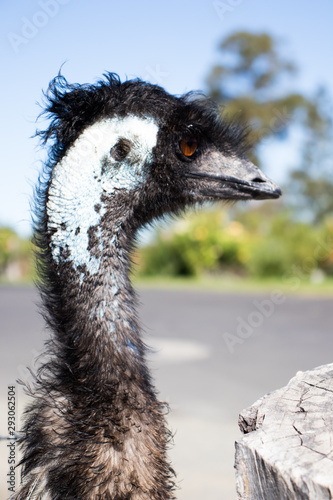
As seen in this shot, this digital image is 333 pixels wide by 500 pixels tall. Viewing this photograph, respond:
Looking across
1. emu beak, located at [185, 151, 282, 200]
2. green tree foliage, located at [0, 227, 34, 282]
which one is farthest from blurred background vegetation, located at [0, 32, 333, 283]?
emu beak, located at [185, 151, 282, 200]

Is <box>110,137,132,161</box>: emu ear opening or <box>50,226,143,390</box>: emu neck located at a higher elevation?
<box>110,137,132,161</box>: emu ear opening

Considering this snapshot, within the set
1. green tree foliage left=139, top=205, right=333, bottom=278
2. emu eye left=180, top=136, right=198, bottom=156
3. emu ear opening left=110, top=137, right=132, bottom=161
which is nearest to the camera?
emu ear opening left=110, top=137, right=132, bottom=161

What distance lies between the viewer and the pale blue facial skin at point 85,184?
2.35 meters

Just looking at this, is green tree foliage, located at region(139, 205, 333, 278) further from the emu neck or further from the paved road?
the emu neck

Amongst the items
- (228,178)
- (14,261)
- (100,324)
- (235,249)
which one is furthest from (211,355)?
(14,261)

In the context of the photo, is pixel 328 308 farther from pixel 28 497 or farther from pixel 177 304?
pixel 28 497

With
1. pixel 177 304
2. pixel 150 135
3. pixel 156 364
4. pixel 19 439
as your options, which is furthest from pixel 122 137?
pixel 177 304

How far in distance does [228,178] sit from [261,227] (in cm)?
2566

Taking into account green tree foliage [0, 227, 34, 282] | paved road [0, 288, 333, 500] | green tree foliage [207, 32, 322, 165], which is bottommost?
paved road [0, 288, 333, 500]

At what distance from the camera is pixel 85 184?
7.75 ft

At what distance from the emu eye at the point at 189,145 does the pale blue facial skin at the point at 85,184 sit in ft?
0.67

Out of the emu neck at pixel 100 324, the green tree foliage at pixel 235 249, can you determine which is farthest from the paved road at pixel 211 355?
the green tree foliage at pixel 235 249

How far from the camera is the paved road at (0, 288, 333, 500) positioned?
5.22m

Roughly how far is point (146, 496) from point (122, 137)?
137 cm
